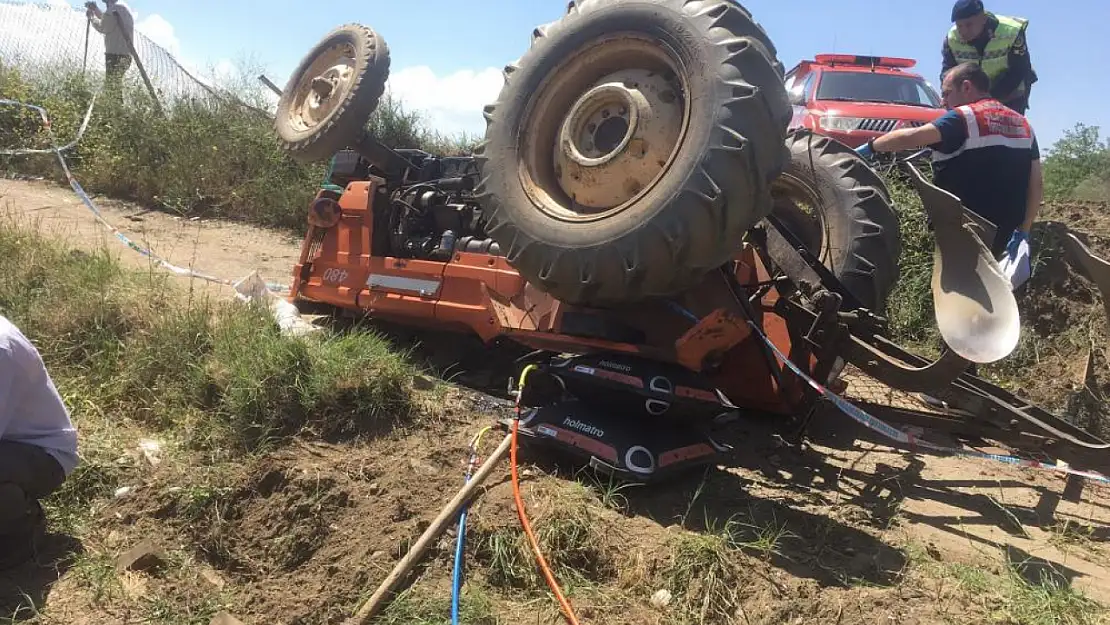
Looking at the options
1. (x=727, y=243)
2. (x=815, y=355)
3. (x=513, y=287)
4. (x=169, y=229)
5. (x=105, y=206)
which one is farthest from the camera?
(x=105, y=206)

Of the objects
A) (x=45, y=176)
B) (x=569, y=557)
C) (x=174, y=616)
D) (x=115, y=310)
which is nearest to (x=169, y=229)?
(x=45, y=176)

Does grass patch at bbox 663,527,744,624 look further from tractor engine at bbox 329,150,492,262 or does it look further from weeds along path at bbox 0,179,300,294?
weeds along path at bbox 0,179,300,294

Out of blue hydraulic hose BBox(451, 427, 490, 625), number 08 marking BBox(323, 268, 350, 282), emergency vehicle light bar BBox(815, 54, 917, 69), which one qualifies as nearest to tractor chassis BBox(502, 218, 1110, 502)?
blue hydraulic hose BBox(451, 427, 490, 625)

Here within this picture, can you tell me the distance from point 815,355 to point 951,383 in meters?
0.54

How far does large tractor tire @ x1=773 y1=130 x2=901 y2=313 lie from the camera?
→ 3744mm

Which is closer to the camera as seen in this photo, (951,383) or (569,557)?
(569,557)

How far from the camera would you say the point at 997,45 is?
468 cm

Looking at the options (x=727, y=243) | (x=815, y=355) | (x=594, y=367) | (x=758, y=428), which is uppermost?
(x=727, y=243)

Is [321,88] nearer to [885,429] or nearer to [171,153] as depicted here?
[885,429]

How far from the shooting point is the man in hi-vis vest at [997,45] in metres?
4.63

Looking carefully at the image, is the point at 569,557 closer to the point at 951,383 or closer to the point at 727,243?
the point at 727,243

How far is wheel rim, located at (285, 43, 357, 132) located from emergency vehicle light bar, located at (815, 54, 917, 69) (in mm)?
6018

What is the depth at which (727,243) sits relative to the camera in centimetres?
269

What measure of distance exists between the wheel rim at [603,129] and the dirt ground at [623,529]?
108 centimetres
